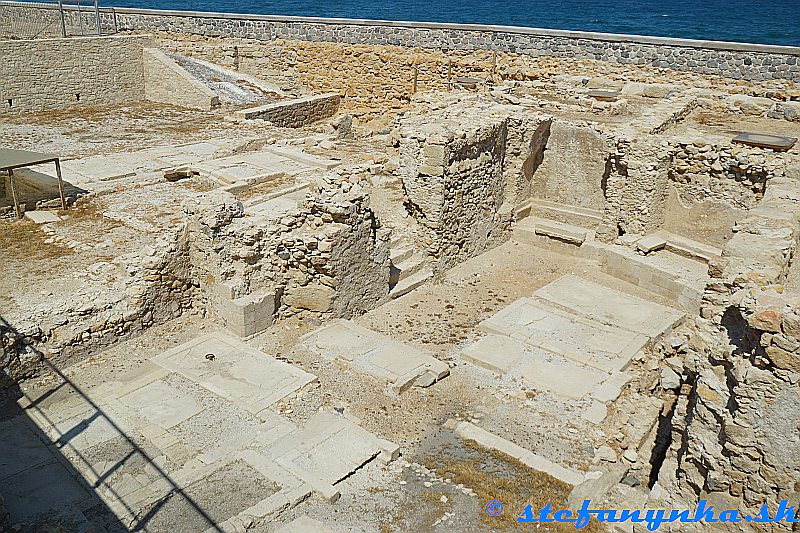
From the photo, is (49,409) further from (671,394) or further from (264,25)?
(264,25)

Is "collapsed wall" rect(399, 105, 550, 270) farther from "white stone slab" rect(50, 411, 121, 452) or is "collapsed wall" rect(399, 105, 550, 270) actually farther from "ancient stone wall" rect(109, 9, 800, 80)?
"ancient stone wall" rect(109, 9, 800, 80)

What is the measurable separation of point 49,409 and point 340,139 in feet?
42.2

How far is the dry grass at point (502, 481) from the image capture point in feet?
21.5

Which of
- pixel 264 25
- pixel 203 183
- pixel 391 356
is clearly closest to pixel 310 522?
pixel 391 356

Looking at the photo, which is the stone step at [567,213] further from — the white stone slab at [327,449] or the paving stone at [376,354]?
the white stone slab at [327,449]

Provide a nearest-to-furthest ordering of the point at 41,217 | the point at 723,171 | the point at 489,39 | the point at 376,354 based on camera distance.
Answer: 1. the point at 376,354
2. the point at 723,171
3. the point at 41,217
4. the point at 489,39

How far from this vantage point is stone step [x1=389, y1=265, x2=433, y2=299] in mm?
11345

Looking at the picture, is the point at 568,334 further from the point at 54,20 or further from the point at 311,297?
the point at 54,20

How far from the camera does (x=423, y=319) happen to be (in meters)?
10.8

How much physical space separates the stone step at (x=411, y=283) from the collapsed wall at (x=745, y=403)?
16.8 feet

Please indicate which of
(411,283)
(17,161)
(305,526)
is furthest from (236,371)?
(17,161)

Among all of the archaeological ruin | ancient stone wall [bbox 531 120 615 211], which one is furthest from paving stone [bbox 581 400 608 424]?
ancient stone wall [bbox 531 120 615 211]

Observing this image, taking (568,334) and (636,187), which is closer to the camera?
(568,334)

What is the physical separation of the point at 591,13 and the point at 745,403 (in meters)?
66.4
